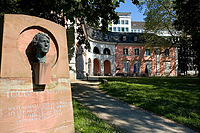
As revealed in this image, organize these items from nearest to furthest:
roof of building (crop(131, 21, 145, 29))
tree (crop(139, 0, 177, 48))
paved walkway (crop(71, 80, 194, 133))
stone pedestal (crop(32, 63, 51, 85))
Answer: stone pedestal (crop(32, 63, 51, 85)) < paved walkway (crop(71, 80, 194, 133)) < tree (crop(139, 0, 177, 48)) < roof of building (crop(131, 21, 145, 29))

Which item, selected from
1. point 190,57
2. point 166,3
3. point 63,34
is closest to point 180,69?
point 190,57

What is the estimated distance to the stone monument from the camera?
2695 mm

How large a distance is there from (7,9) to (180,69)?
4041cm

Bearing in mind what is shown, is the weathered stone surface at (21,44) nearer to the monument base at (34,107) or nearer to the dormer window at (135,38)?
the monument base at (34,107)

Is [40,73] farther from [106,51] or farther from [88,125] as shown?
Answer: [106,51]

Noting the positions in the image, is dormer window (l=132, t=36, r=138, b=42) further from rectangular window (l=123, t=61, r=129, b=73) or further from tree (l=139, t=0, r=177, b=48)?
tree (l=139, t=0, r=177, b=48)

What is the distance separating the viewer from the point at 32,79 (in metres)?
2.98

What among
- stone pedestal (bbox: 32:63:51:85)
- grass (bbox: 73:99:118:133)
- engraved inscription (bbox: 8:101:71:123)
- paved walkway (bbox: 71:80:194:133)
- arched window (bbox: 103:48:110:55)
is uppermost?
arched window (bbox: 103:48:110:55)

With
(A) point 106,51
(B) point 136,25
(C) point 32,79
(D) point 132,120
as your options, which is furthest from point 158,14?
(B) point 136,25

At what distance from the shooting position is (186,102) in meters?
7.77

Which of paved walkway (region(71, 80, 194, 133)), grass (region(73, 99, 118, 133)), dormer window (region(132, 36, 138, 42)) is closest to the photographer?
grass (region(73, 99, 118, 133))

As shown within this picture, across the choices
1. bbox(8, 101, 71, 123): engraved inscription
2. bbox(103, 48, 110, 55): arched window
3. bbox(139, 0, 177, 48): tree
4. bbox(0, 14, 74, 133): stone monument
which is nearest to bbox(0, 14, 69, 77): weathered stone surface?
bbox(0, 14, 74, 133): stone monument

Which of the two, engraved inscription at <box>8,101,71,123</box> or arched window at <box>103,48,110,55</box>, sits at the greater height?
arched window at <box>103,48,110,55</box>

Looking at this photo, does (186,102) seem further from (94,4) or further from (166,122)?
(94,4)
